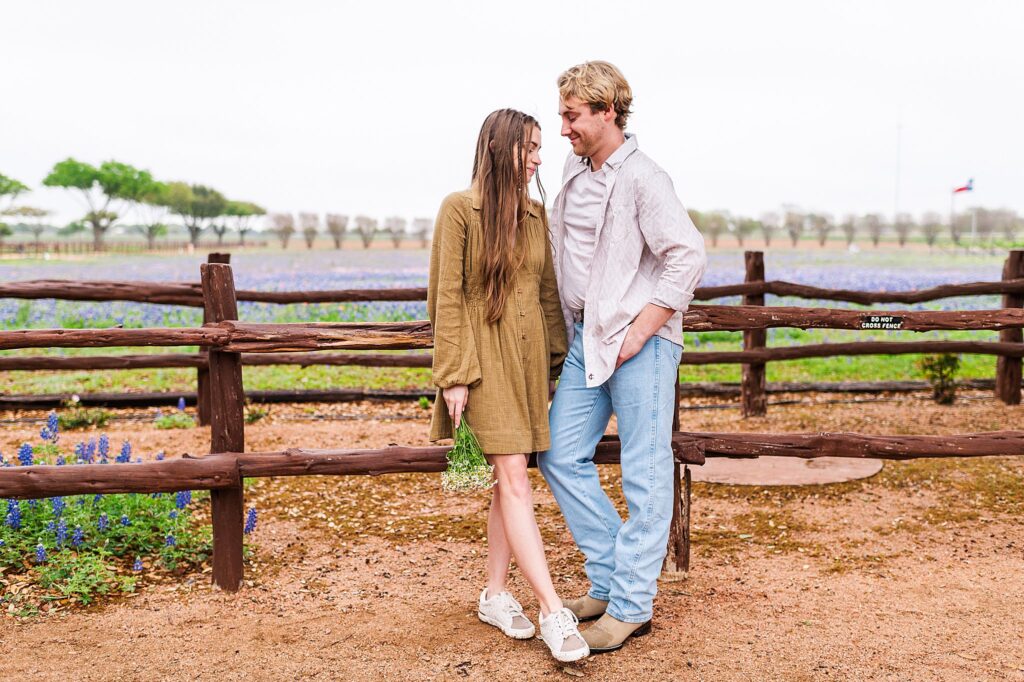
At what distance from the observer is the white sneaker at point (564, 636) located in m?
3.29

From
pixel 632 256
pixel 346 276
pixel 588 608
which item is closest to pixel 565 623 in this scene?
pixel 588 608

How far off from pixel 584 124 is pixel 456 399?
988 millimetres

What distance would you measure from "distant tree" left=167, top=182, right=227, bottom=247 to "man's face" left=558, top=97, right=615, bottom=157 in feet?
131

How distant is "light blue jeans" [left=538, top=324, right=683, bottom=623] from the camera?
Result: 338 centimetres

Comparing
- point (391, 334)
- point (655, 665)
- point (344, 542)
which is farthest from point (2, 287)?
point (655, 665)

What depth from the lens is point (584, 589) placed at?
4156 mm

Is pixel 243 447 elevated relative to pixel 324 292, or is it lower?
lower

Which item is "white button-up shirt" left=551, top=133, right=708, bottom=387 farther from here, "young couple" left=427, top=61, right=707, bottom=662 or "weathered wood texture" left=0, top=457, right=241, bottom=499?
"weathered wood texture" left=0, top=457, right=241, bottom=499

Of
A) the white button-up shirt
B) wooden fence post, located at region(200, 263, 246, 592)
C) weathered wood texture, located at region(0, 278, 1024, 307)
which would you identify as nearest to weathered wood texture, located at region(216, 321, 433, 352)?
wooden fence post, located at region(200, 263, 246, 592)

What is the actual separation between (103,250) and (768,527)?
3067 cm

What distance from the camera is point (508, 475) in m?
3.39

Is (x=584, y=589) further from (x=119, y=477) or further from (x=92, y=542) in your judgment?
(x=92, y=542)

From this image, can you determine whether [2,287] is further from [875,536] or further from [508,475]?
[875,536]

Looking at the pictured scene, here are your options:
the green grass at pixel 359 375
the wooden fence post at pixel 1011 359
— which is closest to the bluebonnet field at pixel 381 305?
the green grass at pixel 359 375
